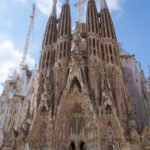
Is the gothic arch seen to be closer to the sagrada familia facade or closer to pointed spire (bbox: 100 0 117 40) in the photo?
the sagrada familia facade

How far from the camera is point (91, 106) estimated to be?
26.1 meters

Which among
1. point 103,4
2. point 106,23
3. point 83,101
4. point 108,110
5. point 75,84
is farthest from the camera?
point 103,4

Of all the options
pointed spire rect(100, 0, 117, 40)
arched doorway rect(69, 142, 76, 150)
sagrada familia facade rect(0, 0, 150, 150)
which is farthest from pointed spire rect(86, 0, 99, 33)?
arched doorway rect(69, 142, 76, 150)

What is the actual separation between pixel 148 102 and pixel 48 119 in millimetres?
16652

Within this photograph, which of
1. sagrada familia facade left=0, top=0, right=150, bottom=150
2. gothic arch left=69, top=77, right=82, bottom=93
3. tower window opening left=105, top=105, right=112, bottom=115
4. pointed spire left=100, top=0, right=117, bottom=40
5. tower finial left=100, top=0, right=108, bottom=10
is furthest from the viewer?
tower finial left=100, top=0, right=108, bottom=10

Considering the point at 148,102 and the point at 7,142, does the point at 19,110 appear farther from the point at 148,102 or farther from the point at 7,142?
the point at 148,102

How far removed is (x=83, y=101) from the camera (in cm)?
2709

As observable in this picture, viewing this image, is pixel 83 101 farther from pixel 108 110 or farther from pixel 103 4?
pixel 103 4

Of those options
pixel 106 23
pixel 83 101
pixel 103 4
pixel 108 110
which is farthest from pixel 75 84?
pixel 103 4

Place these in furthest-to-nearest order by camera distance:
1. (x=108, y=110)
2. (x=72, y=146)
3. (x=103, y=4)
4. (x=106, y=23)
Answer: (x=103, y=4), (x=106, y=23), (x=72, y=146), (x=108, y=110)

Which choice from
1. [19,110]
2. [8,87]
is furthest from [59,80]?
[8,87]

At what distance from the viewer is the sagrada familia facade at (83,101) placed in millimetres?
24917

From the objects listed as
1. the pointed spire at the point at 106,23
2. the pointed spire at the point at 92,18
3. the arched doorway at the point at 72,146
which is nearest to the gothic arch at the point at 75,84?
the arched doorway at the point at 72,146

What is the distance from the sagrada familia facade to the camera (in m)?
24.9
